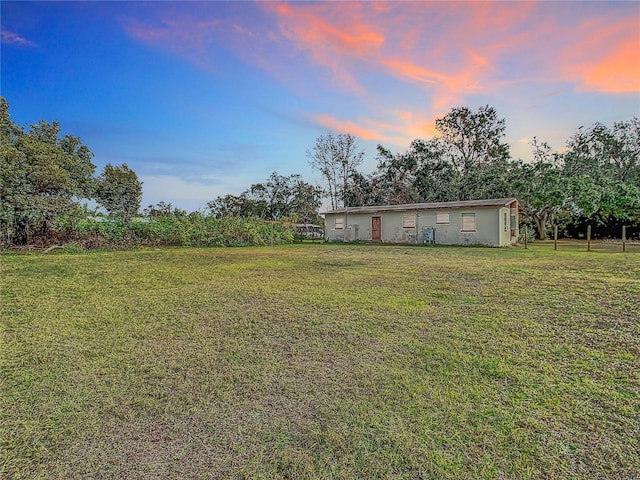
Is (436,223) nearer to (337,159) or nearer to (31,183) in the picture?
(337,159)

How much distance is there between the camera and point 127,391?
85.2 inches

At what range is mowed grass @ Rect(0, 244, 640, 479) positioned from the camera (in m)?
1.54

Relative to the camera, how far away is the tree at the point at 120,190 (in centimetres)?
2202

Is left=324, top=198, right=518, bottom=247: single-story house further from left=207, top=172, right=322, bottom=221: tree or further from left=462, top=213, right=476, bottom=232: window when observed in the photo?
left=207, top=172, right=322, bottom=221: tree

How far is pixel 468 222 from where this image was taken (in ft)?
52.3

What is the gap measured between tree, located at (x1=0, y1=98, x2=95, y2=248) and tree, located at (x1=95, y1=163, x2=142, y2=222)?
678 centimetres

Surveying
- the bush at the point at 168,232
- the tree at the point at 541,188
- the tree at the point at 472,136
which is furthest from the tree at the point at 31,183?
the tree at the point at 472,136

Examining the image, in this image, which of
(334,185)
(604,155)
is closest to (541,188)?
(604,155)

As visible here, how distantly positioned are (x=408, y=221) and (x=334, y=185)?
1195 centimetres

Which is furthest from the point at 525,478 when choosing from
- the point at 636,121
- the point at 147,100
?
the point at 636,121

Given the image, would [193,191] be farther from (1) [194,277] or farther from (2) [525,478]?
(2) [525,478]

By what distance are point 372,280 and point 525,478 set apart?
4.69 m

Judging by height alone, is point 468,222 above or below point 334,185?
below

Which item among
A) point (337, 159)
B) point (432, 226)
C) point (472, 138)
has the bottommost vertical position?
point (432, 226)
